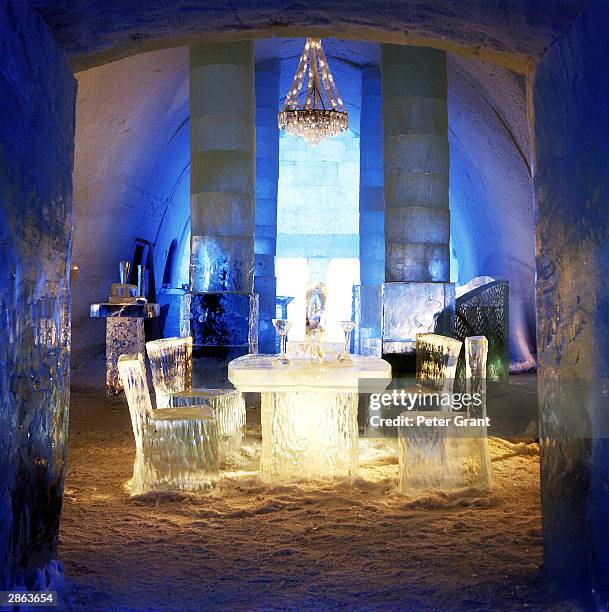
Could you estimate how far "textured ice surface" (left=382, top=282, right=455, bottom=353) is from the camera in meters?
5.98

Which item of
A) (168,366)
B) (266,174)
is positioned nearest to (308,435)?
(168,366)

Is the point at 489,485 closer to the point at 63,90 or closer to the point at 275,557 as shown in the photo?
the point at 275,557

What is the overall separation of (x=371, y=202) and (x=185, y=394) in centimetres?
773

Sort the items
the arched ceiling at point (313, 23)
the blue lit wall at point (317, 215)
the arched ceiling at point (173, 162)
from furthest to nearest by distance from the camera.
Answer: the blue lit wall at point (317, 215) → the arched ceiling at point (173, 162) → the arched ceiling at point (313, 23)

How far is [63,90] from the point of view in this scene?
2.40 meters

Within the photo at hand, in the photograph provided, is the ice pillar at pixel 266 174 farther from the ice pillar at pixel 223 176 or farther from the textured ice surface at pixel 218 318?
the textured ice surface at pixel 218 318

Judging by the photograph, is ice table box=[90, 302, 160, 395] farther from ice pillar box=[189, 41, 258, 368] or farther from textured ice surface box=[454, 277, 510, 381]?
textured ice surface box=[454, 277, 510, 381]

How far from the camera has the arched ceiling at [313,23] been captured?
2.20m

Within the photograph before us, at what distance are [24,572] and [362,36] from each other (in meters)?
2.10

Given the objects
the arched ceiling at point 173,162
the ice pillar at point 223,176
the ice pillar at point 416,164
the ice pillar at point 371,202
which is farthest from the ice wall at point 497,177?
the ice pillar at point 223,176

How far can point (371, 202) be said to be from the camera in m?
11.9

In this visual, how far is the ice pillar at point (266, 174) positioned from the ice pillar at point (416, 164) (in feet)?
16.1

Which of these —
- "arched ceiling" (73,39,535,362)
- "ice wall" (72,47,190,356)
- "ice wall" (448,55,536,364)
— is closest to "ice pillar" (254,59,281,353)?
"arched ceiling" (73,39,535,362)

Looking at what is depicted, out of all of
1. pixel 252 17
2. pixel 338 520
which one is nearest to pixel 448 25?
pixel 252 17
